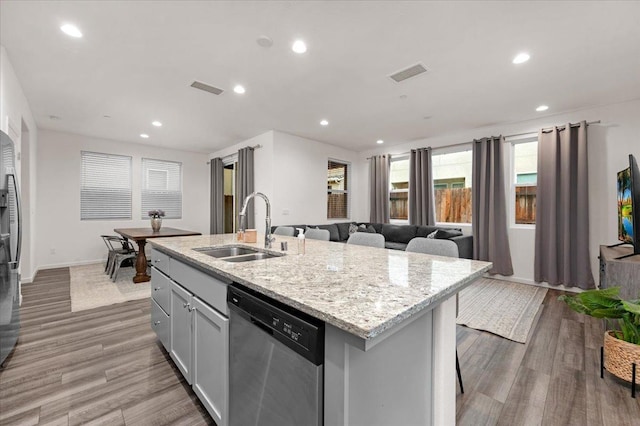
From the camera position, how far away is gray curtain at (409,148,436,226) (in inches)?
215

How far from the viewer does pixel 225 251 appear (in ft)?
7.07

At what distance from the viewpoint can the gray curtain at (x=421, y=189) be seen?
215 inches

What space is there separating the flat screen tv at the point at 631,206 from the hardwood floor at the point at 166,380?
0.95 meters

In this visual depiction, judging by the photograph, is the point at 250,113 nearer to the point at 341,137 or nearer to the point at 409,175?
the point at 341,137

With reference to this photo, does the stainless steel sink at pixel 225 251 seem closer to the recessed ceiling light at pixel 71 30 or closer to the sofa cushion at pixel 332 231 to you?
the recessed ceiling light at pixel 71 30

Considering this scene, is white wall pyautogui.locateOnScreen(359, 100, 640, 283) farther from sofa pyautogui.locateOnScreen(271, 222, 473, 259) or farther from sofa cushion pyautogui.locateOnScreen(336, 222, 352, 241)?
sofa cushion pyautogui.locateOnScreen(336, 222, 352, 241)

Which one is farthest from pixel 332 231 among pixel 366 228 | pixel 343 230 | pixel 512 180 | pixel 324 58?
pixel 324 58

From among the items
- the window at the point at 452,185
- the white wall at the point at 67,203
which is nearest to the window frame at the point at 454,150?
the window at the point at 452,185

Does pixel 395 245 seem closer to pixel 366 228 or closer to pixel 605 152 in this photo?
pixel 366 228

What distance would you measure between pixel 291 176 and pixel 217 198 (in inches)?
98.5

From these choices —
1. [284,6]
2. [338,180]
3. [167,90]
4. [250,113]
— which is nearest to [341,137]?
[338,180]

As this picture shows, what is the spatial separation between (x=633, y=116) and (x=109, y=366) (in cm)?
642

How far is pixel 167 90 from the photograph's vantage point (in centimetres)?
341

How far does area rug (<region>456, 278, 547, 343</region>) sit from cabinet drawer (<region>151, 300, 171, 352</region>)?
2.70 metres
